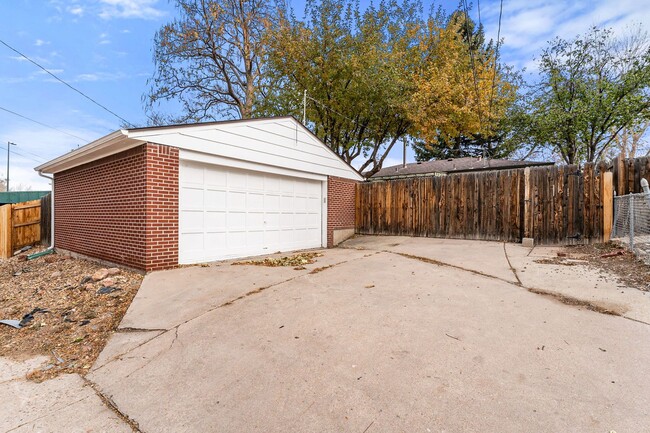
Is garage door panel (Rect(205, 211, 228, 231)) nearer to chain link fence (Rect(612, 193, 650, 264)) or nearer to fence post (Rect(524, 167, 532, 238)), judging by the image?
fence post (Rect(524, 167, 532, 238))

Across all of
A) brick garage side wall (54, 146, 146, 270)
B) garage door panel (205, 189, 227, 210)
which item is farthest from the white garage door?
brick garage side wall (54, 146, 146, 270)

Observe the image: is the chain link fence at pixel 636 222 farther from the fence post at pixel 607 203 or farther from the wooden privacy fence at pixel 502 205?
the wooden privacy fence at pixel 502 205

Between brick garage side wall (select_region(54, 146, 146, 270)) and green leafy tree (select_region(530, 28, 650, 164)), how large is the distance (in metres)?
18.1

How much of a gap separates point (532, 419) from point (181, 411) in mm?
2277

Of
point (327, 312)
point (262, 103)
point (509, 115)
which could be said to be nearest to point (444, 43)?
point (509, 115)

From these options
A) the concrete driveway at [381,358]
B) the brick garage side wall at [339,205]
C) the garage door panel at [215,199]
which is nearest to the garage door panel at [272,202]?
the garage door panel at [215,199]

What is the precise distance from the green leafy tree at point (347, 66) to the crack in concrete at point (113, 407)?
12.1 metres

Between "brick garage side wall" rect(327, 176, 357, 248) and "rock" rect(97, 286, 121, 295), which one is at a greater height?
"brick garage side wall" rect(327, 176, 357, 248)

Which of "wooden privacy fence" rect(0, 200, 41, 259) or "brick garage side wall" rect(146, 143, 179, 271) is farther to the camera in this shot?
"wooden privacy fence" rect(0, 200, 41, 259)

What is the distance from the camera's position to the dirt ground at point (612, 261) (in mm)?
4621

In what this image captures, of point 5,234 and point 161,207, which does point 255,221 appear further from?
point 5,234

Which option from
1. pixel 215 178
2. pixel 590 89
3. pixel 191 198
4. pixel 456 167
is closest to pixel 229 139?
pixel 215 178

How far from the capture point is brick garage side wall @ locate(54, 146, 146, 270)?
5828 mm

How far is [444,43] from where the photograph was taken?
14.2 metres
